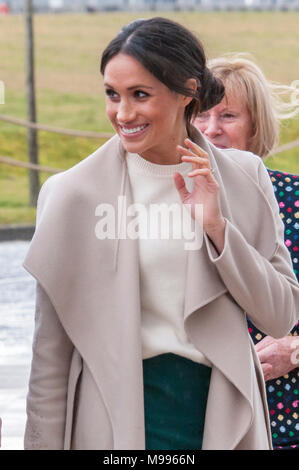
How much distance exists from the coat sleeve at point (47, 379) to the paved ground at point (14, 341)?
9.66 feet

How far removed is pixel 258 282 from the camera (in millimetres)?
2240

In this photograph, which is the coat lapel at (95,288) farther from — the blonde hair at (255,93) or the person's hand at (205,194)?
the blonde hair at (255,93)

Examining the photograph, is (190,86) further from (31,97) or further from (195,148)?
(31,97)

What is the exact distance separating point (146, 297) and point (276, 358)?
88 centimetres

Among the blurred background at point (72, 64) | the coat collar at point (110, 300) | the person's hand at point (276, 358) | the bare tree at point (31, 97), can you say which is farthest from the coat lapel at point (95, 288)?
the bare tree at point (31, 97)

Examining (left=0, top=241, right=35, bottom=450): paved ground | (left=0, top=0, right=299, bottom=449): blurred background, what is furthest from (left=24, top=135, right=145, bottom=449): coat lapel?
(left=0, top=0, right=299, bottom=449): blurred background

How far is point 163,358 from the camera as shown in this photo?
→ 2.26 metres

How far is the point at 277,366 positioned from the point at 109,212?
986 millimetres

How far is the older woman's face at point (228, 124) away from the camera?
333 cm

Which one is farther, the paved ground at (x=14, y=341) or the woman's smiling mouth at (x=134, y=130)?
the paved ground at (x=14, y=341)

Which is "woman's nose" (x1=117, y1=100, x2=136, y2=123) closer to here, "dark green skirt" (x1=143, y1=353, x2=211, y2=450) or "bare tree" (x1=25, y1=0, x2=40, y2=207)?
"dark green skirt" (x1=143, y1=353, x2=211, y2=450)

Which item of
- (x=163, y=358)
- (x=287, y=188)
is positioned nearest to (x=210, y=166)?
(x=163, y=358)
